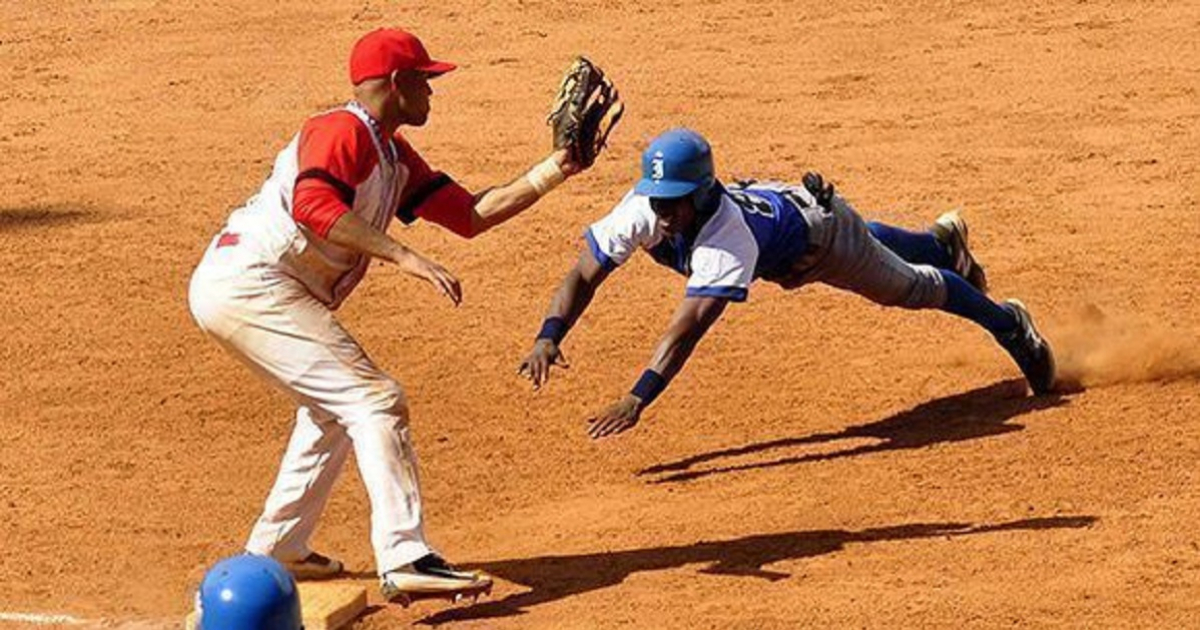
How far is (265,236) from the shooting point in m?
8.84

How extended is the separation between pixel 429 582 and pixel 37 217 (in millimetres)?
7269

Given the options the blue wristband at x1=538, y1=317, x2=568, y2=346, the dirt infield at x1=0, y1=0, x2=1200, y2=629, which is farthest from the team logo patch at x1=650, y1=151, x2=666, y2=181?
the dirt infield at x1=0, y1=0, x2=1200, y2=629

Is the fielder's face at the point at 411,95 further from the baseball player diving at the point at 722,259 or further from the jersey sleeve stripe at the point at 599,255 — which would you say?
the jersey sleeve stripe at the point at 599,255

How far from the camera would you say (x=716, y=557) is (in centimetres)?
939

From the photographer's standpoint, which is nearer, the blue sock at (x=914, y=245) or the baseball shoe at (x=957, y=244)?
the blue sock at (x=914, y=245)

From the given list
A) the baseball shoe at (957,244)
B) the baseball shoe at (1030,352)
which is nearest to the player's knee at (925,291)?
the baseball shoe at (1030,352)

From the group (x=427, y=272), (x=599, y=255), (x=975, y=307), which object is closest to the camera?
(x=427, y=272)

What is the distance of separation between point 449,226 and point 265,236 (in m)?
0.82

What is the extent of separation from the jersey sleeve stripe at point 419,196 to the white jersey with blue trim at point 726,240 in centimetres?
107

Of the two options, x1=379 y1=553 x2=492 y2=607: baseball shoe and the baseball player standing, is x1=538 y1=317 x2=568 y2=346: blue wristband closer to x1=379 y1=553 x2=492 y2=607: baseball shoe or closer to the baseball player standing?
the baseball player standing

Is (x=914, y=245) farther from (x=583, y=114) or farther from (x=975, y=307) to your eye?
(x=583, y=114)

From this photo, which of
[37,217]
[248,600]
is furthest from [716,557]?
[37,217]

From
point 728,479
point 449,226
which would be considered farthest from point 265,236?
point 728,479

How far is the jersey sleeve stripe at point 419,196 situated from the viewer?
9227 millimetres
